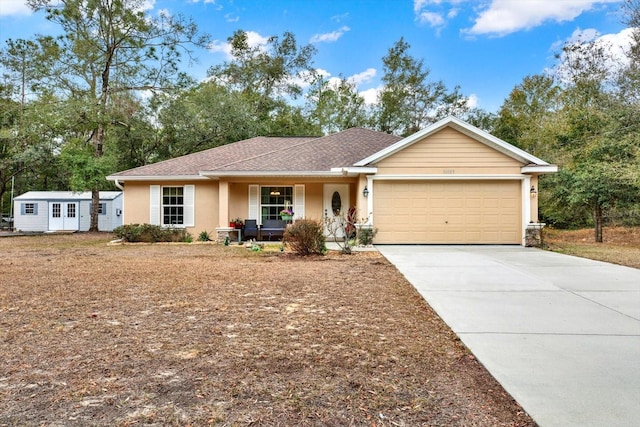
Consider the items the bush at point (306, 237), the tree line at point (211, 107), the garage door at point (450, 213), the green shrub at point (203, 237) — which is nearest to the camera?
the bush at point (306, 237)

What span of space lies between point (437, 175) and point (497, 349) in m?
9.82

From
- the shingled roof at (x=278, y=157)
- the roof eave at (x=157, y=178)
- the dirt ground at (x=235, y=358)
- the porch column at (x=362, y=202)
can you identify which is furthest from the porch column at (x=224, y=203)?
the dirt ground at (x=235, y=358)

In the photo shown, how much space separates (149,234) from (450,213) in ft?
35.2

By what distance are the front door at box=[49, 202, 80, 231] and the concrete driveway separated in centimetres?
2288

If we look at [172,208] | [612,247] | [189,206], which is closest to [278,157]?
[189,206]

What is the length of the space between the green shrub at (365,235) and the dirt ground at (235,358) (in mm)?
5609

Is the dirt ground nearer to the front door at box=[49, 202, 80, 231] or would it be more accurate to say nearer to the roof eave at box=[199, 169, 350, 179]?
the roof eave at box=[199, 169, 350, 179]

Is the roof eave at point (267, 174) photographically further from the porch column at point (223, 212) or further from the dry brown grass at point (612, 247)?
the dry brown grass at point (612, 247)

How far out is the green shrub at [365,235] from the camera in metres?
12.3

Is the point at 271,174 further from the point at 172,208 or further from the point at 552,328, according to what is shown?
the point at 552,328

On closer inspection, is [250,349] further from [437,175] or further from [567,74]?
[567,74]

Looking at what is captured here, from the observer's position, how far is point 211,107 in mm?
23297

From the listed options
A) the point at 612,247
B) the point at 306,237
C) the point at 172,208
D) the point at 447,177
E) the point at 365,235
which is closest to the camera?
the point at 306,237

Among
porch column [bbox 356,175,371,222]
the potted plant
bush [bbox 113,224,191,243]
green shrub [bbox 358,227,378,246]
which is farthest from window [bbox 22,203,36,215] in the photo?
green shrub [bbox 358,227,378,246]
